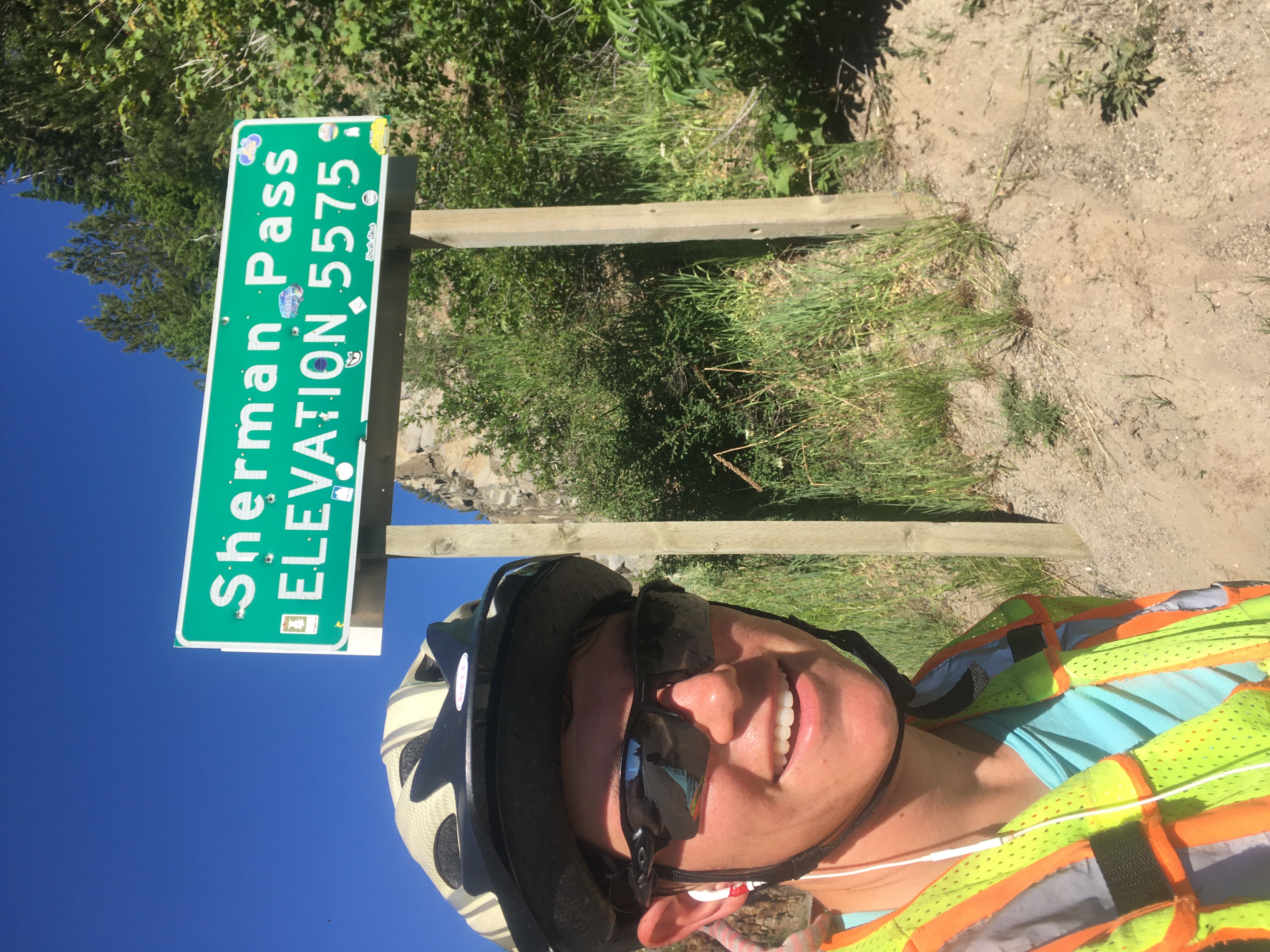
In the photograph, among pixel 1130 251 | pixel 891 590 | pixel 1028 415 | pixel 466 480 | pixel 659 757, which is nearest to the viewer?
pixel 659 757

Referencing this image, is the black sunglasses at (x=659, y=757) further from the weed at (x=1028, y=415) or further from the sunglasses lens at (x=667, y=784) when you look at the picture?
the weed at (x=1028, y=415)

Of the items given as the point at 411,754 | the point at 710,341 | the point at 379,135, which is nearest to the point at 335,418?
the point at 379,135

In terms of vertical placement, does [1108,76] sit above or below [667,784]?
above

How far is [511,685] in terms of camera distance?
1.71 m

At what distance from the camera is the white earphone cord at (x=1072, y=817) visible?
149 cm

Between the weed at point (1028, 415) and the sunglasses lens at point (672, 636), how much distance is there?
95.1 inches

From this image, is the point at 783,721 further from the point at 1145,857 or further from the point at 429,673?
the point at 429,673

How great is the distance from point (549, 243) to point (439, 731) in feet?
7.43

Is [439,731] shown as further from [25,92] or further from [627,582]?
[25,92]

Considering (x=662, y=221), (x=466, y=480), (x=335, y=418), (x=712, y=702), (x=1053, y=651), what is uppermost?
(x=662, y=221)

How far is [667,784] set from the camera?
1617 mm

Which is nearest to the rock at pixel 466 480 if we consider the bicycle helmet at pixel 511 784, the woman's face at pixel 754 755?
the bicycle helmet at pixel 511 784

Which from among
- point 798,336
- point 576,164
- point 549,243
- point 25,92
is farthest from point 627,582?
point 25,92

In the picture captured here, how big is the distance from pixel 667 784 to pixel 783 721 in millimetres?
304
